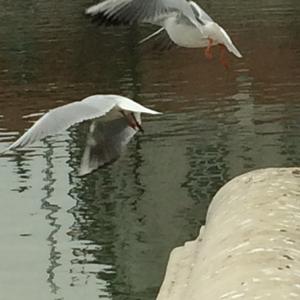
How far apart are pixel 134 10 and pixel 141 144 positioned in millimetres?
2618

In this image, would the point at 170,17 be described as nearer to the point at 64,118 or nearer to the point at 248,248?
the point at 64,118

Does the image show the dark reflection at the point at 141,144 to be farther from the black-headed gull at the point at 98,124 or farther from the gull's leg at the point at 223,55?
the black-headed gull at the point at 98,124

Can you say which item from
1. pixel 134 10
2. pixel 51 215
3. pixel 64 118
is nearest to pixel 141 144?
pixel 51 215

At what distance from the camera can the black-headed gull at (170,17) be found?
382cm

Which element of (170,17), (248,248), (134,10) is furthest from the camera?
(170,17)

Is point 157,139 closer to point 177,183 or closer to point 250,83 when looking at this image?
point 177,183

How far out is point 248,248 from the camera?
2227 millimetres

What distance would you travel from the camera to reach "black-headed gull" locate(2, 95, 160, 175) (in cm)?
314

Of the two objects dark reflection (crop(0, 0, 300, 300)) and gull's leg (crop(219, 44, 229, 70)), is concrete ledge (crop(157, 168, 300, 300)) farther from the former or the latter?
gull's leg (crop(219, 44, 229, 70))

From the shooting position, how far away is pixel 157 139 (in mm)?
6531

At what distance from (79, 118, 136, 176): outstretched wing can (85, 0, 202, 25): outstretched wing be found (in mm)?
419

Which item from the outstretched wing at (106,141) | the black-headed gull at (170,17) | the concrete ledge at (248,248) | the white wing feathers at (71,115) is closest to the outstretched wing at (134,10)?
the black-headed gull at (170,17)

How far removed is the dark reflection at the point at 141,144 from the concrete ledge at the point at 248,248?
1.29 m

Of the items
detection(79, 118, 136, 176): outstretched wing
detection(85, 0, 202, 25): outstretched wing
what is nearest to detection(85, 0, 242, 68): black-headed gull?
detection(85, 0, 202, 25): outstretched wing
